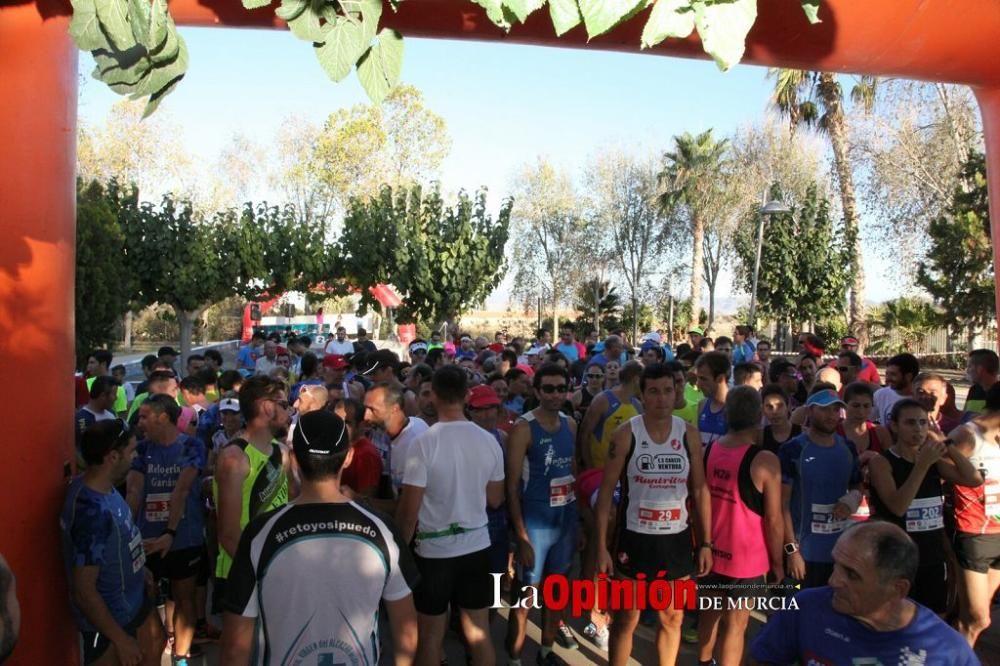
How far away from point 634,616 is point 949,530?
7.14ft

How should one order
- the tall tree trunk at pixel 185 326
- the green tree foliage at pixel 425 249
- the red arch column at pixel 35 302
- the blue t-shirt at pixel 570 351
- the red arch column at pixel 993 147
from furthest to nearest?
the green tree foliage at pixel 425 249 < the tall tree trunk at pixel 185 326 < the blue t-shirt at pixel 570 351 < the red arch column at pixel 993 147 < the red arch column at pixel 35 302

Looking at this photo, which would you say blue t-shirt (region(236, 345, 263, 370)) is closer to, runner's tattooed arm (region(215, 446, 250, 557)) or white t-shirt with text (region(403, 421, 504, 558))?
runner's tattooed arm (region(215, 446, 250, 557))

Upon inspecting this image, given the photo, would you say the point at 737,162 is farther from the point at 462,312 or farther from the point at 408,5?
the point at 408,5

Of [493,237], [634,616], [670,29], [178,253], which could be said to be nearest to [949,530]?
[634,616]

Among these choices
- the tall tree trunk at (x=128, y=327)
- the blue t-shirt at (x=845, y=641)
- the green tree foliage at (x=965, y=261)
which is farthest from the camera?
the tall tree trunk at (x=128, y=327)

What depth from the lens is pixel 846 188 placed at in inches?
908

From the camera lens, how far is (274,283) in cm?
2136

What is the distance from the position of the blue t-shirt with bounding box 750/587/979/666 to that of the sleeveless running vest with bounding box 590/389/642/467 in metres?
3.41

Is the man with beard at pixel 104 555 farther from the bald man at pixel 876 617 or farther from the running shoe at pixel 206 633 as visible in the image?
the bald man at pixel 876 617

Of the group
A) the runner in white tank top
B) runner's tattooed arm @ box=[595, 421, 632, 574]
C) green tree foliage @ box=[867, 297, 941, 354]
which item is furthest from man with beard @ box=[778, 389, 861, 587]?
green tree foliage @ box=[867, 297, 941, 354]

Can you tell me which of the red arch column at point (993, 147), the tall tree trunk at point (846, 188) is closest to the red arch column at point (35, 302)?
the red arch column at point (993, 147)

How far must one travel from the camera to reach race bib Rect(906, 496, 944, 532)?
180 inches

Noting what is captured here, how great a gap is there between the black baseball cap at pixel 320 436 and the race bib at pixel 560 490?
2.48 meters

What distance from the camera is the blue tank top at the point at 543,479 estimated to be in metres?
5.11
